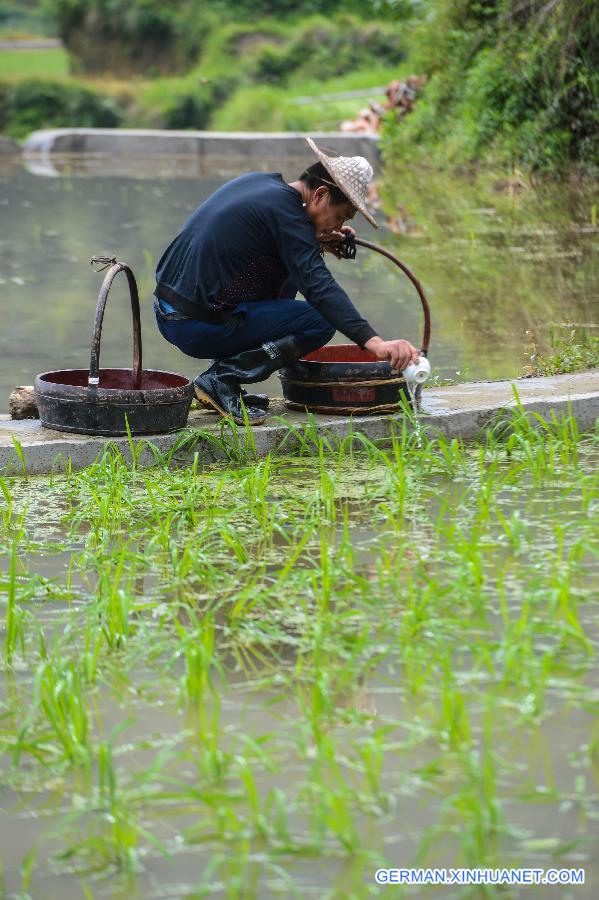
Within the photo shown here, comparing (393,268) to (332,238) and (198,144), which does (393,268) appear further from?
(198,144)

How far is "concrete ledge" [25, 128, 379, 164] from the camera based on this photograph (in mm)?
21969

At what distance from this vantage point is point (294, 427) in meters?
5.33

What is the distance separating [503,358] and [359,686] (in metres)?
4.65

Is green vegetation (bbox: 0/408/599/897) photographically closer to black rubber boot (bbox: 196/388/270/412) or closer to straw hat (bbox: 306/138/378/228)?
black rubber boot (bbox: 196/388/270/412)

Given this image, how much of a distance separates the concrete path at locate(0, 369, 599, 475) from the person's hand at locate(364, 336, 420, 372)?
350 mm

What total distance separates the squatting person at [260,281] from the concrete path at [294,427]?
0.14 meters

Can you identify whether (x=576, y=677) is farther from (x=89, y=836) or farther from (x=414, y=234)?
(x=414, y=234)

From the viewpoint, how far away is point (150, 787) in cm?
282

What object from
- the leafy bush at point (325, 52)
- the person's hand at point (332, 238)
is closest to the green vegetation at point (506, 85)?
the person's hand at point (332, 238)

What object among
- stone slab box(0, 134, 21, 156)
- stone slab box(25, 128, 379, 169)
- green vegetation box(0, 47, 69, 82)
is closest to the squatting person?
stone slab box(25, 128, 379, 169)

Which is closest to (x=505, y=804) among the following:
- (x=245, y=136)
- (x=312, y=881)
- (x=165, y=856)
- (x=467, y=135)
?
(x=312, y=881)

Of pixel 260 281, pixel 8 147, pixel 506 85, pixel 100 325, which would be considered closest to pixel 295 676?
pixel 100 325

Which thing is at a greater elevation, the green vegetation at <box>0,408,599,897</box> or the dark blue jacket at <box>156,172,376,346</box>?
the dark blue jacket at <box>156,172,376,346</box>

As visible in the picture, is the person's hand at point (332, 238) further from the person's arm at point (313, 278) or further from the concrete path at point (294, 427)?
the concrete path at point (294, 427)
